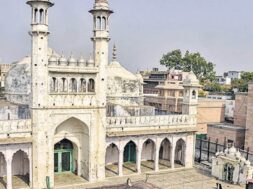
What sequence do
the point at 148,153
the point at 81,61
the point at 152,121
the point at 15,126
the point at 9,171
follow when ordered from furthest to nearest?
the point at 148,153
the point at 152,121
the point at 81,61
the point at 15,126
the point at 9,171

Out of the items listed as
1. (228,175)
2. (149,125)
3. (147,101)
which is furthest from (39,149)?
(147,101)

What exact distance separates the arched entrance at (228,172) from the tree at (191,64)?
3500 centimetres

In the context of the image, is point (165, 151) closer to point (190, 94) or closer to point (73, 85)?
point (190, 94)

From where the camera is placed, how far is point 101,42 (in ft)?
74.8

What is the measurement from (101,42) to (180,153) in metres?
12.0

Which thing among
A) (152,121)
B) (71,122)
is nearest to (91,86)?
(71,122)

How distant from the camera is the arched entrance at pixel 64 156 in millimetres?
23922

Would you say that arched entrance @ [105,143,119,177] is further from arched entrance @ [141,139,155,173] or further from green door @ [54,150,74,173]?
green door @ [54,150,74,173]

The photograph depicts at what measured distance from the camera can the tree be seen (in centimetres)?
6000

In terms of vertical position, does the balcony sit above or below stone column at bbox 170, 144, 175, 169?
above

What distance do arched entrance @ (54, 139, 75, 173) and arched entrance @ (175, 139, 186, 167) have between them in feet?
28.4

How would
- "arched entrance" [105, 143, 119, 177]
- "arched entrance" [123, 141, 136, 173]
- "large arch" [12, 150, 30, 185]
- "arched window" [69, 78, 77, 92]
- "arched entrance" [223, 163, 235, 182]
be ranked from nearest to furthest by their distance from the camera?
"arched window" [69, 78, 77, 92], "large arch" [12, 150, 30, 185], "arched entrance" [223, 163, 235, 182], "arched entrance" [105, 143, 119, 177], "arched entrance" [123, 141, 136, 173]

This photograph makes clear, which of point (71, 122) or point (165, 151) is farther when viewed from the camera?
point (165, 151)

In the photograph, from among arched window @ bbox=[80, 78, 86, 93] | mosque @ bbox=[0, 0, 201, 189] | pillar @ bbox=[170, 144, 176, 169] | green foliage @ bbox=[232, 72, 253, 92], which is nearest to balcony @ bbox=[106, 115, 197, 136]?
mosque @ bbox=[0, 0, 201, 189]
